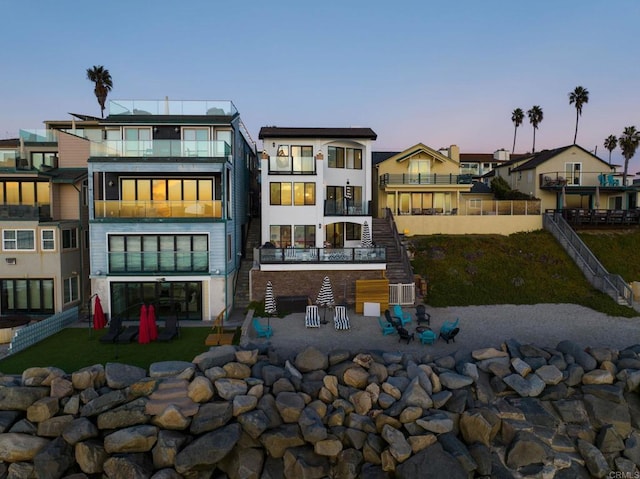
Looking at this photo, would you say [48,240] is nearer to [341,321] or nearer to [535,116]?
[341,321]

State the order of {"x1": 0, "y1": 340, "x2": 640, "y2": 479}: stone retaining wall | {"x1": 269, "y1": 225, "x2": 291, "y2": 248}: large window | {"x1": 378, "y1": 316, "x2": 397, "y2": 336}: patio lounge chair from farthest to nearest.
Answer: {"x1": 269, "y1": 225, "x2": 291, "y2": 248}: large window, {"x1": 378, "y1": 316, "x2": 397, "y2": 336}: patio lounge chair, {"x1": 0, "y1": 340, "x2": 640, "y2": 479}: stone retaining wall

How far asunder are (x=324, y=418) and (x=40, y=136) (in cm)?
2478

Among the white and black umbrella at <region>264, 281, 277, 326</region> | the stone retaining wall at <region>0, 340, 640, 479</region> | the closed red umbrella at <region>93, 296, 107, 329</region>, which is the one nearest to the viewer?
the stone retaining wall at <region>0, 340, 640, 479</region>

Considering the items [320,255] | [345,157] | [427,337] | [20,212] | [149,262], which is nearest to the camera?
[427,337]

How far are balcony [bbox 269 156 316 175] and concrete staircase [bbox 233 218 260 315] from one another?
200 inches

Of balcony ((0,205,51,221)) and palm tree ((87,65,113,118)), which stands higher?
palm tree ((87,65,113,118))

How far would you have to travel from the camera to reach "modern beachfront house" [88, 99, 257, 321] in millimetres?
20781

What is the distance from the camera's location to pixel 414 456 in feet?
37.6

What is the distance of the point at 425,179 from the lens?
3584 cm

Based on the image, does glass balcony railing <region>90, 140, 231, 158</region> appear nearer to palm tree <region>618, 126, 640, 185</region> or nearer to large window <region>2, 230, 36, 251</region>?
large window <region>2, 230, 36, 251</region>

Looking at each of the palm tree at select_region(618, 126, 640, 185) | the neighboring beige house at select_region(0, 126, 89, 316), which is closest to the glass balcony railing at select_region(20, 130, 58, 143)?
the neighboring beige house at select_region(0, 126, 89, 316)

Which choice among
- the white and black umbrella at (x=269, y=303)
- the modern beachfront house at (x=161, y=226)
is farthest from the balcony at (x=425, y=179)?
the white and black umbrella at (x=269, y=303)

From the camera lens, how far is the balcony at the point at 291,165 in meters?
28.0

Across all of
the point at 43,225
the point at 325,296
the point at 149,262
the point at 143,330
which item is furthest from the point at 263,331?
the point at 43,225
